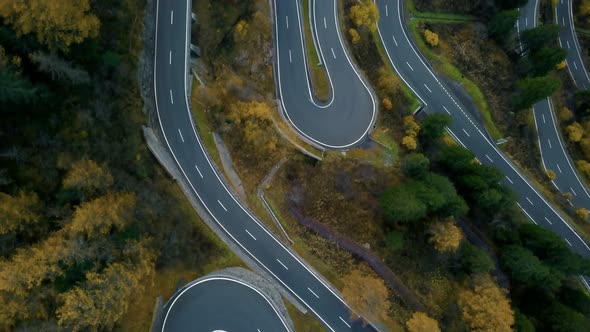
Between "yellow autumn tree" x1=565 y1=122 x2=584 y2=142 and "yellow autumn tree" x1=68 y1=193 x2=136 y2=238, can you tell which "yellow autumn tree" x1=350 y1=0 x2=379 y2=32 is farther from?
"yellow autumn tree" x1=565 y1=122 x2=584 y2=142

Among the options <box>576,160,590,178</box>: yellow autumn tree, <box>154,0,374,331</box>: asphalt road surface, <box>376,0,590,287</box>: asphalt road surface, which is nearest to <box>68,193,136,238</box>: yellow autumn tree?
<box>154,0,374,331</box>: asphalt road surface

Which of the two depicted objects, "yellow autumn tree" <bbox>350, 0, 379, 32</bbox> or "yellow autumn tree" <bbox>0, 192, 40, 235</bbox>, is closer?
"yellow autumn tree" <bbox>0, 192, 40, 235</bbox>

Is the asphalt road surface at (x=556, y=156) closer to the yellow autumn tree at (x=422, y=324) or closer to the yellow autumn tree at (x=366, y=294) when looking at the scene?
the yellow autumn tree at (x=422, y=324)

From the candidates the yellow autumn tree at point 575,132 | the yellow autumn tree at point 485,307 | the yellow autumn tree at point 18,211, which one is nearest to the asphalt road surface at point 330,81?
the yellow autumn tree at point 485,307

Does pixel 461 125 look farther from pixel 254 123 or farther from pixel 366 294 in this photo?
pixel 254 123

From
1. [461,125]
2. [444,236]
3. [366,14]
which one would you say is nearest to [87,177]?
[444,236]
